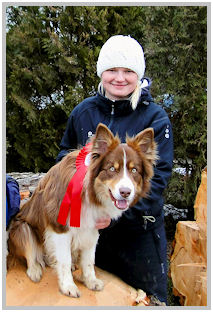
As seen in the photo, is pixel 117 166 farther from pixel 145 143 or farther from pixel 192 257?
pixel 192 257

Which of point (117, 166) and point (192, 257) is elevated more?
point (117, 166)

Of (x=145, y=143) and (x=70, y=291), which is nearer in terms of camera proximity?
(x=145, y=143)

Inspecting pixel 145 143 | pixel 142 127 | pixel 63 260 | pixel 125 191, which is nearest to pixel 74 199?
pixel 125 191

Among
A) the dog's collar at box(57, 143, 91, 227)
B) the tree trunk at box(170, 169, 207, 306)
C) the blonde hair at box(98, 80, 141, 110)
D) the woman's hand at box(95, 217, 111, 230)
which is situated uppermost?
the blonde hair at box(98, 80, 141, 110)

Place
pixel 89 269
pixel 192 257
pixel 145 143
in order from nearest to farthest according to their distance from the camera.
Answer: pixel 145 143, pixel 89 269, pixel 192 257

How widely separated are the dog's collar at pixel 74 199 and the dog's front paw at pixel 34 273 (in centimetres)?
59

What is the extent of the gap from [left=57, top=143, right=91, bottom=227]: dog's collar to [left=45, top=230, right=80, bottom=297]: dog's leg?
18 cm

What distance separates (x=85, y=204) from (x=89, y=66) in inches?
104

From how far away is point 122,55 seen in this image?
2.71 meters

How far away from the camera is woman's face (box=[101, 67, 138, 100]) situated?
9.10 ft

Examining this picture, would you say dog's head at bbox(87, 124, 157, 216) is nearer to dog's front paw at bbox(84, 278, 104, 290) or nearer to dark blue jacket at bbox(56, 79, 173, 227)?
dark blue jacket at bbox(56, 79, 173, 227)

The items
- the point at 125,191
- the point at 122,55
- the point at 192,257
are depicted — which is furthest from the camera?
the point at 192,257

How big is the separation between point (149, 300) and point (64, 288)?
928 millimetres

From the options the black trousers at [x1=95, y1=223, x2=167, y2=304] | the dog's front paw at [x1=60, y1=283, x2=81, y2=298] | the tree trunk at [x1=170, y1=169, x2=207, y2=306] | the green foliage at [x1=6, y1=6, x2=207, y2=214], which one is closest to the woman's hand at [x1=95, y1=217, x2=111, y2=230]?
the black trousers at [x1=95, y1=223, x2=167, y2=304]
